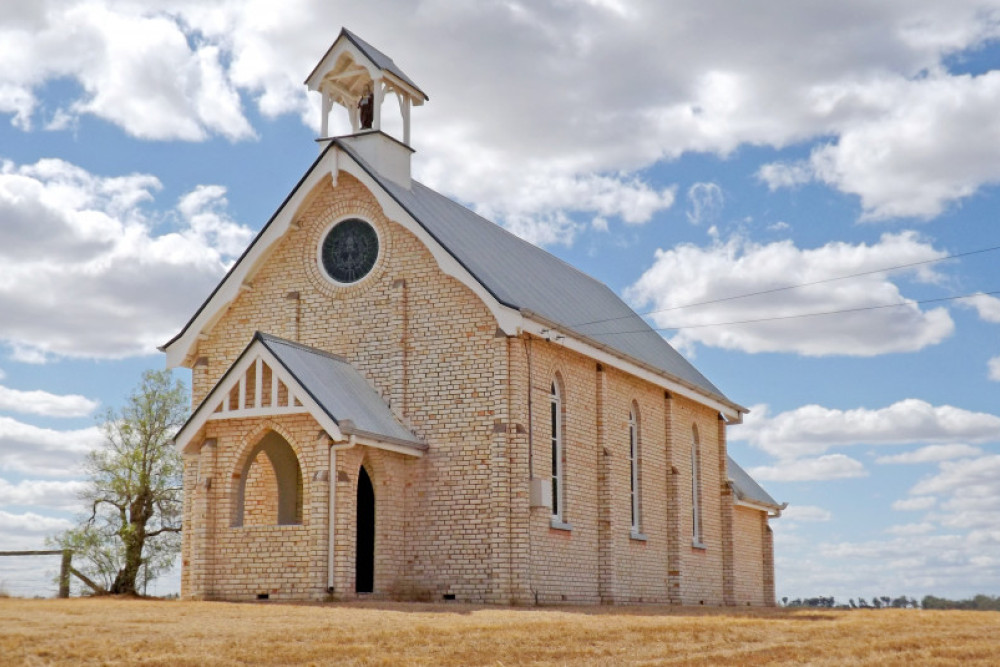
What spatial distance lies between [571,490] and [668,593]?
23.3 feet

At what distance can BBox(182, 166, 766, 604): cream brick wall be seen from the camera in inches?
1073

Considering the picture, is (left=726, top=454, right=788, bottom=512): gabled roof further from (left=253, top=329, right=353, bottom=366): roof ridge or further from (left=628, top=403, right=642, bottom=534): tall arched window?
(left=253, top=329, right=353, bottom=366): roof ridge

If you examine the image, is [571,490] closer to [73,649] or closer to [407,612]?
[407,612]

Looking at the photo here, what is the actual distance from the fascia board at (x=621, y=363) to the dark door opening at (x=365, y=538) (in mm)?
5363

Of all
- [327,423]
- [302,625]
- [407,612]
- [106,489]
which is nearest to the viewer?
[302,625]

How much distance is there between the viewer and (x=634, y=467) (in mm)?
35188

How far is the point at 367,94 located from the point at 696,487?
1652 centimetres

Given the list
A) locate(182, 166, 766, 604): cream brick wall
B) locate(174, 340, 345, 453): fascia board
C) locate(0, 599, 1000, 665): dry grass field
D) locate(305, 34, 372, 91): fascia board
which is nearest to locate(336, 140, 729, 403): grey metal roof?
locate(182, 166, 766, 604): cream brick wall

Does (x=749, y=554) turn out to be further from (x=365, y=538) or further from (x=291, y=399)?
(x=291, y=399)

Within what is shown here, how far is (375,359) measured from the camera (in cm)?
3022

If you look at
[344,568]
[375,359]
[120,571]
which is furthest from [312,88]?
[120,571]

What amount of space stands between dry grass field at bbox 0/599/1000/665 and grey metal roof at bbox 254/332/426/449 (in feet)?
16.0

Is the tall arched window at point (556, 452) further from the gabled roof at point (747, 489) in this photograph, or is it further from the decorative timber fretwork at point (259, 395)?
the gabled roof at point (747, 489)

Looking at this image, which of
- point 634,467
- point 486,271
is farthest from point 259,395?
point 634,467
